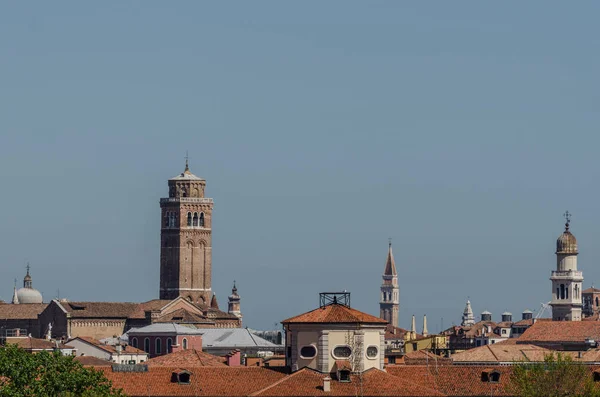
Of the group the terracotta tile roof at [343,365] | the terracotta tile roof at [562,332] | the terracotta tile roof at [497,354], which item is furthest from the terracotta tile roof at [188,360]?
the terracotta tile roof at [562,332]

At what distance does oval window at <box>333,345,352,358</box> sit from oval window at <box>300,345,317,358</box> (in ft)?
3.28

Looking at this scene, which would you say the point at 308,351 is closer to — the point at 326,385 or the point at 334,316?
the point at 334,316

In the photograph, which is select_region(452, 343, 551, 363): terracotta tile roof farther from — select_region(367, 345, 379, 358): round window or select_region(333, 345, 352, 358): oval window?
select_region(333, 345, 352, 358): oval window

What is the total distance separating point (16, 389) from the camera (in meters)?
89.7

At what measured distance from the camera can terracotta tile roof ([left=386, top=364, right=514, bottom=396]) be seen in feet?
333

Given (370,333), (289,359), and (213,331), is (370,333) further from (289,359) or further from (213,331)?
(213,331)

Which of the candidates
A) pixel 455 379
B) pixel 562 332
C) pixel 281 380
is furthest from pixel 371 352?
pixel 562 332

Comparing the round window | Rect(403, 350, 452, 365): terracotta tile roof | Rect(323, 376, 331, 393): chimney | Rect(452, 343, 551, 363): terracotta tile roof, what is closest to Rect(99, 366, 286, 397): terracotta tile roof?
the round window

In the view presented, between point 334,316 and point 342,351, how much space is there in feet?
5.62

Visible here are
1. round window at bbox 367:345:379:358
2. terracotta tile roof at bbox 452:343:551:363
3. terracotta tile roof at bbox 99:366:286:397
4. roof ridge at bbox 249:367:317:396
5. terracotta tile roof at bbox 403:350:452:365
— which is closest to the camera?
roof ridge at bbox 249:367:317:396

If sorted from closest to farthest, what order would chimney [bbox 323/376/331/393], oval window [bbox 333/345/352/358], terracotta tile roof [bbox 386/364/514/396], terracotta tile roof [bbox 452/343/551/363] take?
chimney [bbox 323/376/331/393], oval window [bbox 333/345/352/358], terracotta tile roof [bbox 386/364/514/396], terracotta tile roof [bbox 452/343/551/363]

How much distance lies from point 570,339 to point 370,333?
80.2 m

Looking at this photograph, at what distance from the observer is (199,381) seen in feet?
328

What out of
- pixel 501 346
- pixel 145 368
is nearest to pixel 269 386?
pixel 145 368
